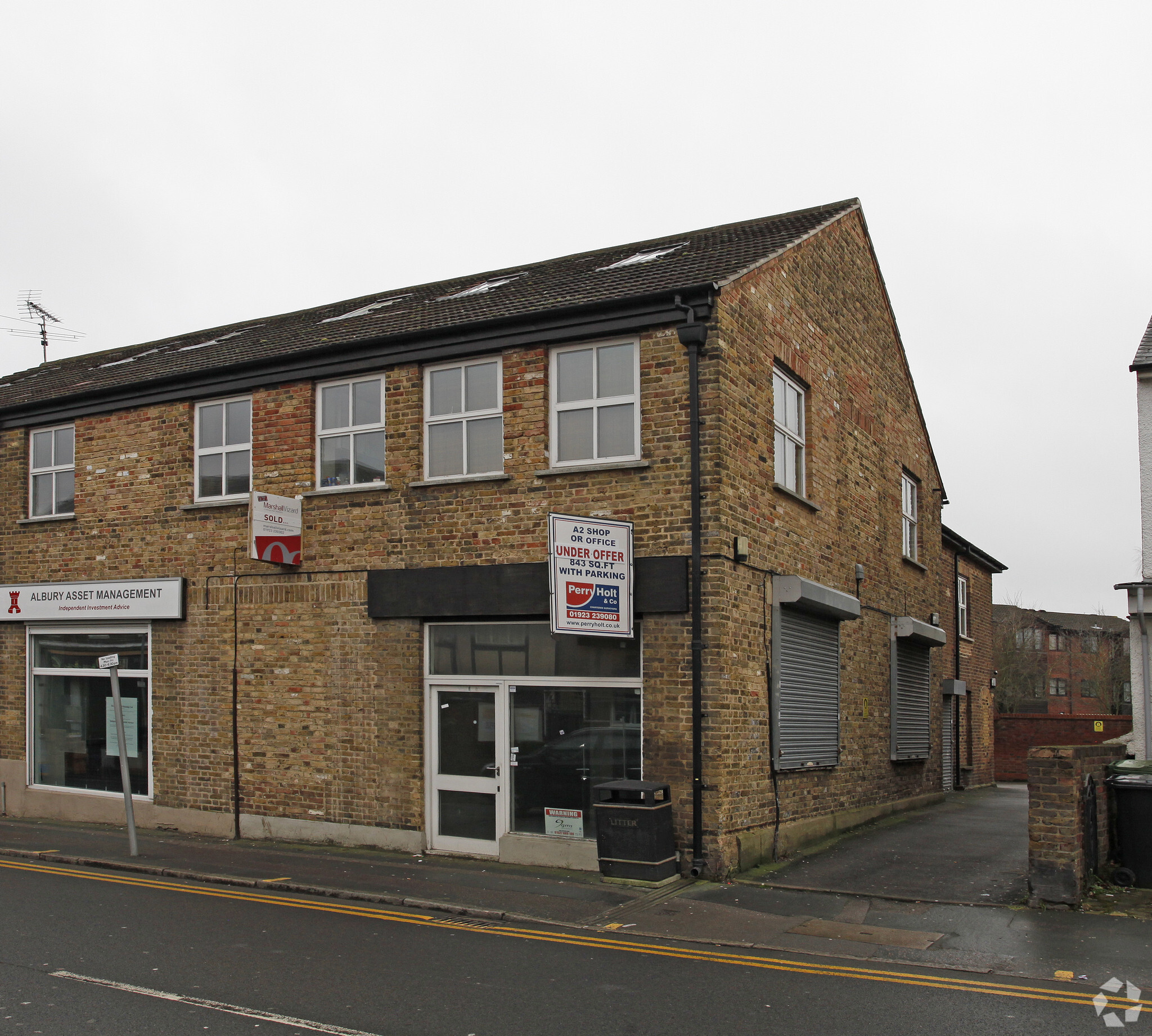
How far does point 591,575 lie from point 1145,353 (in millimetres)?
8637

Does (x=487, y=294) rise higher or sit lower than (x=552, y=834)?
higher

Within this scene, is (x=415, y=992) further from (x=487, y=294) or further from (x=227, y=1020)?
(x=487, y=294)

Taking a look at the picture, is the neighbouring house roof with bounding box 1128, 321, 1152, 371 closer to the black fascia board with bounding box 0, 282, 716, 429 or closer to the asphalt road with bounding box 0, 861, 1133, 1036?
the black fascia board with bounding box 0, 282, 716, 429

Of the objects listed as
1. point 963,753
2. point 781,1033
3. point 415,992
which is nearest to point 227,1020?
point 415,992

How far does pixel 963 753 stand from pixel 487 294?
16.7 meters

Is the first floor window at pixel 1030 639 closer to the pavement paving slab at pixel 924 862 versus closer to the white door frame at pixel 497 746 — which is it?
the pavement paving slab at pixel 924 862

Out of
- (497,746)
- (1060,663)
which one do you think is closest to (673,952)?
(497,746)

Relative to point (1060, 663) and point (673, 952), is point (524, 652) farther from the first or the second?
point (1060, 663)

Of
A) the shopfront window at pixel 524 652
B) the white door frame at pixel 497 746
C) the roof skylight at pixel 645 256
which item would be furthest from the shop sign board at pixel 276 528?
the roof skylight at pixel 645 256

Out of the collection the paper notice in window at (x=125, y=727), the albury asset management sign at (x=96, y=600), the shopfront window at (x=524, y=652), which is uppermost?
the albury asset management sign at (x=96, y=600)

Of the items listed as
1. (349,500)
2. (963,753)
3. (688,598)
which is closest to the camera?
(688,598)

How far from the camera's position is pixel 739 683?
12.6 meters

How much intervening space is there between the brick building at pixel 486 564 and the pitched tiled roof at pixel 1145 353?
3875 millimetres

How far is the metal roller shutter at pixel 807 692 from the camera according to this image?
13703 mm
